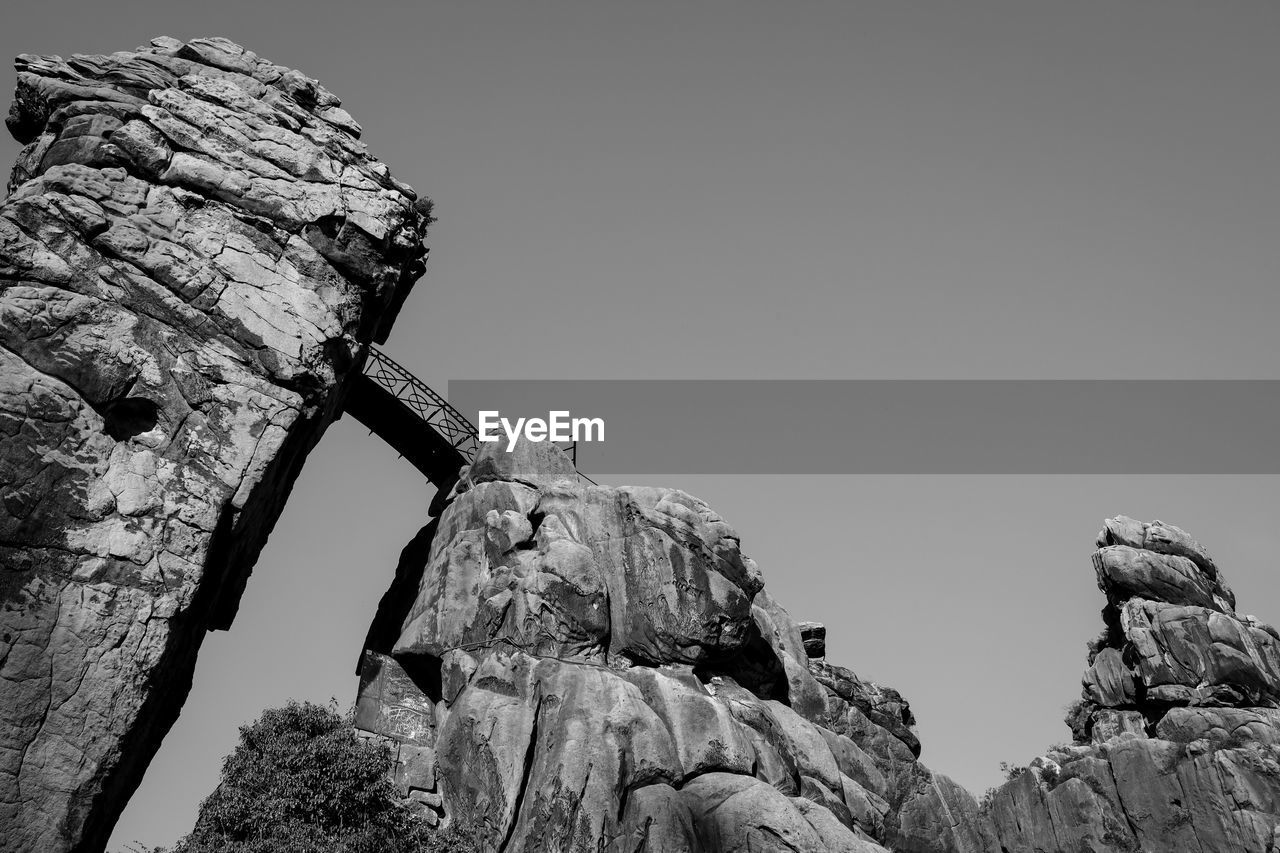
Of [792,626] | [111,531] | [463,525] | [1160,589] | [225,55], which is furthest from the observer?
[792,626]

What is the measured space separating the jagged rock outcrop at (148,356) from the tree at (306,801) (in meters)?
3.24

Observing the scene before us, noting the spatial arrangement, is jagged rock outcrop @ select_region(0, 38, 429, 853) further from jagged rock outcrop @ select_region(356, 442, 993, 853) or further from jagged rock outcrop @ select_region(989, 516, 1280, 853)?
jagged rock outcrop @ select_region(989, 516, 1280, 853)

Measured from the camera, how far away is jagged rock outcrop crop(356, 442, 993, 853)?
43.8 metres

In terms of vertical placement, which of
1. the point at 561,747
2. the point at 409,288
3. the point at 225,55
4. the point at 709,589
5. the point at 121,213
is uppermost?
the point at 225,55

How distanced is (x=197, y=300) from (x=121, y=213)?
14.1 ft

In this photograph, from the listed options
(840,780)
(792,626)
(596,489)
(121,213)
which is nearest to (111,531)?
(121,213)

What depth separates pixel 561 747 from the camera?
148ft

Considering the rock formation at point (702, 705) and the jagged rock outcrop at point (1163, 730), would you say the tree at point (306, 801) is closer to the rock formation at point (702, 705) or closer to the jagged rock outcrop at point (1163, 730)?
the rock formation at point (702, 705)

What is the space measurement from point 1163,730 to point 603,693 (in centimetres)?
3120

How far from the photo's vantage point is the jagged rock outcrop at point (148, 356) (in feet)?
114

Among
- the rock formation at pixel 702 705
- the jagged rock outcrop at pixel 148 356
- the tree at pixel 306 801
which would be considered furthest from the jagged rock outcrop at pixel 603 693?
the jagged rock outcrop at pixel 148 356

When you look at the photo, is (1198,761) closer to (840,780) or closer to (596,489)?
(840,780)

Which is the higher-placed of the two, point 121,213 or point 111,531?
A: point 121,213

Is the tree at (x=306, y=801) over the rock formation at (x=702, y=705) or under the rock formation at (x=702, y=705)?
under
